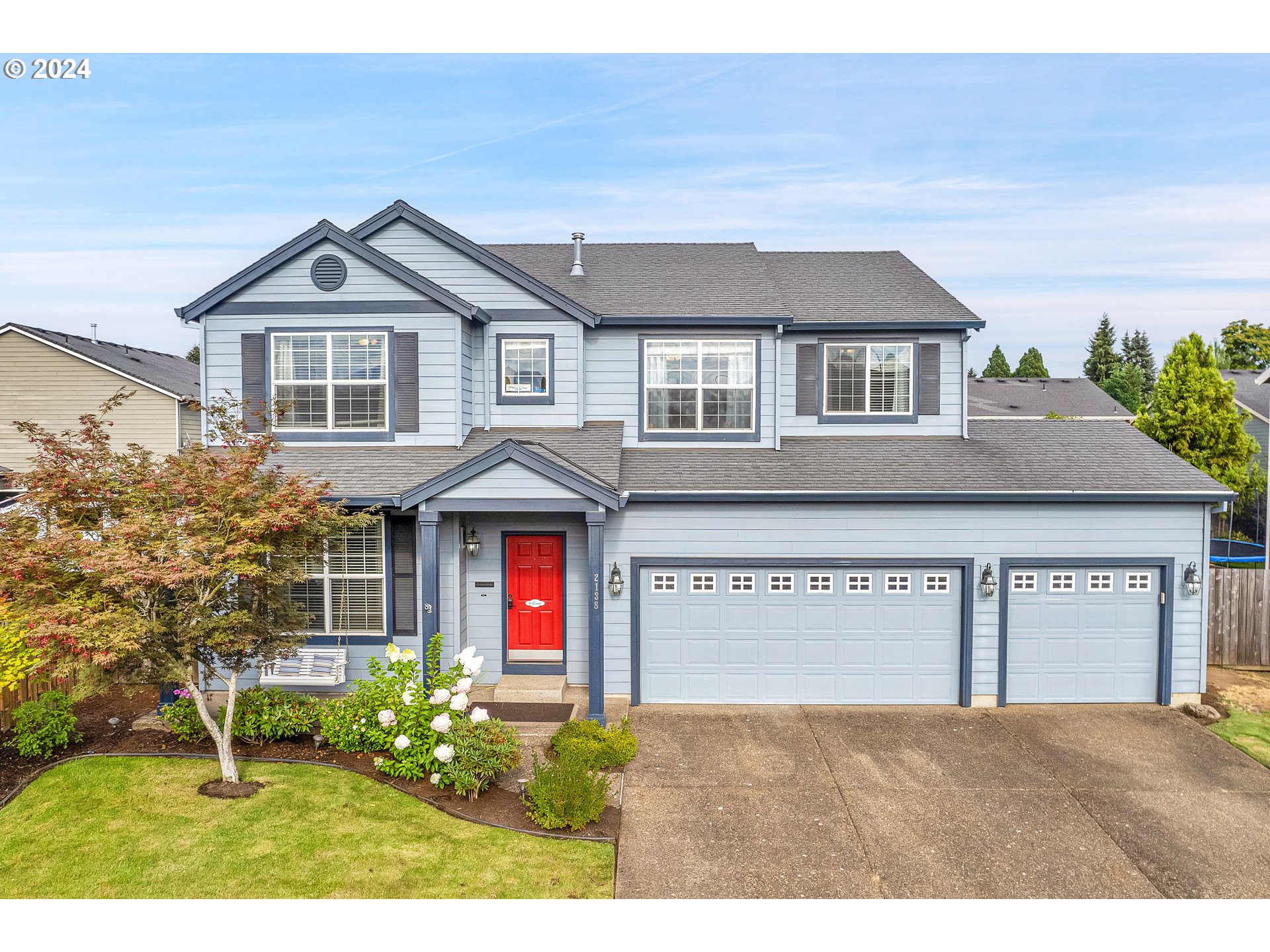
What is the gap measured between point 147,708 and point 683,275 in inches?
423

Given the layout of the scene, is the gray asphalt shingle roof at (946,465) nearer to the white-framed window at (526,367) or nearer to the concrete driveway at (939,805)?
the white-framed window at (526,367)

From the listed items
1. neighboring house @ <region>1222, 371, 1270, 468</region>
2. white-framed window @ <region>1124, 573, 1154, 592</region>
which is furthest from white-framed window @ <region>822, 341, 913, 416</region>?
neighboring house @ <region>1222, 371, 1270, 468</region>

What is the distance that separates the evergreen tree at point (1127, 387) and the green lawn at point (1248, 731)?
44.4 metres

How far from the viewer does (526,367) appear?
36.0ft

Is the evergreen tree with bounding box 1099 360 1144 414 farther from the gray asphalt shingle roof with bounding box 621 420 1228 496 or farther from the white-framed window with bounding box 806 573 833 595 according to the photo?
the white-framed window with bounding box 806 573 833 595

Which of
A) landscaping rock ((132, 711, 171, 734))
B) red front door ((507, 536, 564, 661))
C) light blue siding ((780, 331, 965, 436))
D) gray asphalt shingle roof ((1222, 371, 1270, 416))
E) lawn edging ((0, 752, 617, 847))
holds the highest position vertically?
gray asphalt shingle roof ((1222, 371, 1270, 416))

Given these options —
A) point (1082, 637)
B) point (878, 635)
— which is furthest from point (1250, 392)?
point (878, 635)

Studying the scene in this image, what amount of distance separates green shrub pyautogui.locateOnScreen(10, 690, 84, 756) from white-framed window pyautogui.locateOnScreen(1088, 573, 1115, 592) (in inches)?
518

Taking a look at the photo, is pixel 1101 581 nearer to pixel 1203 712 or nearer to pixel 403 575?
pixel 1203 712

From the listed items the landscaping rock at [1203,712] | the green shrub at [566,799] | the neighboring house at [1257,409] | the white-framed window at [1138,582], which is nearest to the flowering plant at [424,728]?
the green shrub at [566,799]

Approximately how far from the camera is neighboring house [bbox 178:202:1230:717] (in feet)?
31.2

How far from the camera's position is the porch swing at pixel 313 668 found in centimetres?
938

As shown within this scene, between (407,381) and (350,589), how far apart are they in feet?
10.3

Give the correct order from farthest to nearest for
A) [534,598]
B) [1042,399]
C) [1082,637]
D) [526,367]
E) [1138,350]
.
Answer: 1. [1138,350]
2. [1042,399]
3. [526,367]
4. [534,598]
5. [1082,637]
